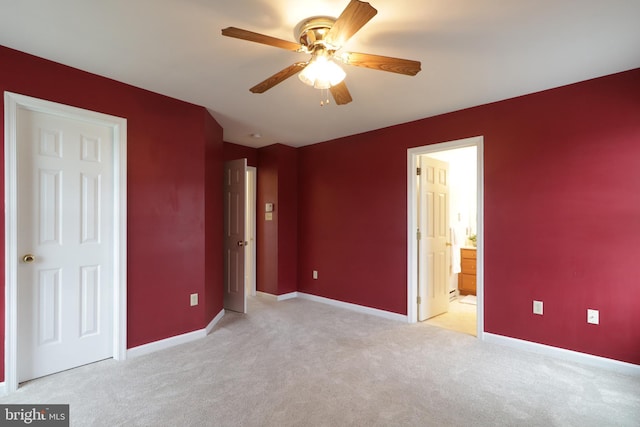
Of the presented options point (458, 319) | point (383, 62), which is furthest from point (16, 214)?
point (458, 319)

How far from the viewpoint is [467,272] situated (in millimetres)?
5145

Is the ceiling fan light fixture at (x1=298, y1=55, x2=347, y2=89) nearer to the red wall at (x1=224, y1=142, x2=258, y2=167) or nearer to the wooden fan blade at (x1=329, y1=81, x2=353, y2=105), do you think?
the wooden fan blade at (x1=329, y1=81, x2=353, y2=105)

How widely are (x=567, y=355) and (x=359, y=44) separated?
313 centimetres

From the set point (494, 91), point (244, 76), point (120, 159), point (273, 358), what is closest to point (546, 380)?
point (273, 358)

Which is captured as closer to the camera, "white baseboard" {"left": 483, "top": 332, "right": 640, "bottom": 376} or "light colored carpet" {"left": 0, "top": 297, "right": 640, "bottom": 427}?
"light colored carpet" {"left": 0, "top": 297, "right": 640, "bottom": 427}

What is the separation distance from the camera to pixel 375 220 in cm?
416

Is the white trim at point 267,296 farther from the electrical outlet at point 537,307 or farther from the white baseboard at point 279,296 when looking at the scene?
the electrical outlet at point 537,307

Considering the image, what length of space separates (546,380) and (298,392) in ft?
6.25

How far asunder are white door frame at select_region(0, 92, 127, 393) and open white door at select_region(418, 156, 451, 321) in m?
3.13

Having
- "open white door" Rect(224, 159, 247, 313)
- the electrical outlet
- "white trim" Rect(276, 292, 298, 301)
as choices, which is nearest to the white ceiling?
"open white door" Rect(224, 159, 247, 313)

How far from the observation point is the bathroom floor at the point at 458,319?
11.8 ft

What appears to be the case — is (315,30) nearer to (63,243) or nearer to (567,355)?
(63,243)

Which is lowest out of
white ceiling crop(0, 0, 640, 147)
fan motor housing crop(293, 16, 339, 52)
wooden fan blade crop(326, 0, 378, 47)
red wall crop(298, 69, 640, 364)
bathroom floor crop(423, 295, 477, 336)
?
bathroom floor crop(423, 295, 477, 336)

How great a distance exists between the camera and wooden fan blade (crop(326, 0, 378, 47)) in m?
1.39
